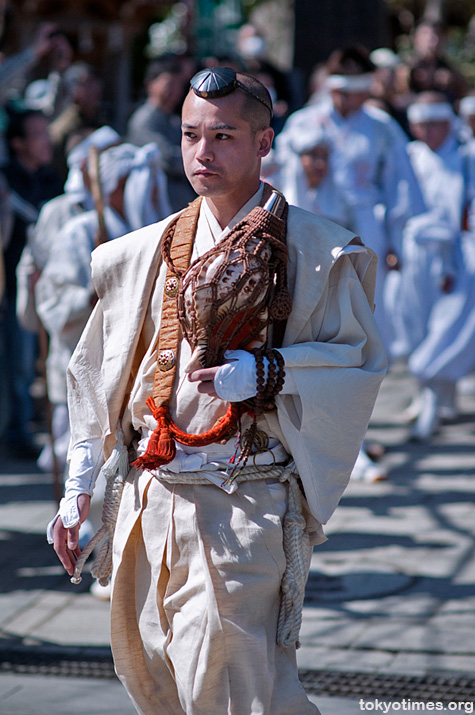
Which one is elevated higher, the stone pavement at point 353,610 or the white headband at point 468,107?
the white headband at point 468,107

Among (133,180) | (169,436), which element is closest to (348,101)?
(133,180)

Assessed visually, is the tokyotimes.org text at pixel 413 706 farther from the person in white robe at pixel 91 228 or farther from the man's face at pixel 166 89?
the man's face at pixel 166 89

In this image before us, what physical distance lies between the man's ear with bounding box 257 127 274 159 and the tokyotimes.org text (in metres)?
Answer: 2.00

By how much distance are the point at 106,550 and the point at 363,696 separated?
4.34 feet

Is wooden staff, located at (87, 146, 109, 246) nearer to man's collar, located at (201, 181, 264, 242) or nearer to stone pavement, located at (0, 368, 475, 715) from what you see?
stone pavement, located at (0, 368, 475, 715)

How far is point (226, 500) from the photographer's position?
2.61 m

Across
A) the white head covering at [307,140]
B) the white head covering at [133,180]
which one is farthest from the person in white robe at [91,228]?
the white head covering at [307,140]

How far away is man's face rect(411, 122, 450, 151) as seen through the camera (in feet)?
25.6

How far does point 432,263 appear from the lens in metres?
7.89

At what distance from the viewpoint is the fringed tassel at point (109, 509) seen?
2787 millimetres

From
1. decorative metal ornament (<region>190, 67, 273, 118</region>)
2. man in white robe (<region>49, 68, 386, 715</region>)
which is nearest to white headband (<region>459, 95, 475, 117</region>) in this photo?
man in white robe (<region>49, 68, 386, 715</region>)

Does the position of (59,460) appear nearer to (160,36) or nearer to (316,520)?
(316,520)

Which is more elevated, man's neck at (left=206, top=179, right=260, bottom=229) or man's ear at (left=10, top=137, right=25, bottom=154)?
man's neck at (left=206, top=179, right=260, bottom=229)

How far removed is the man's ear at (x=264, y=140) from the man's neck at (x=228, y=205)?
9 centimetres
